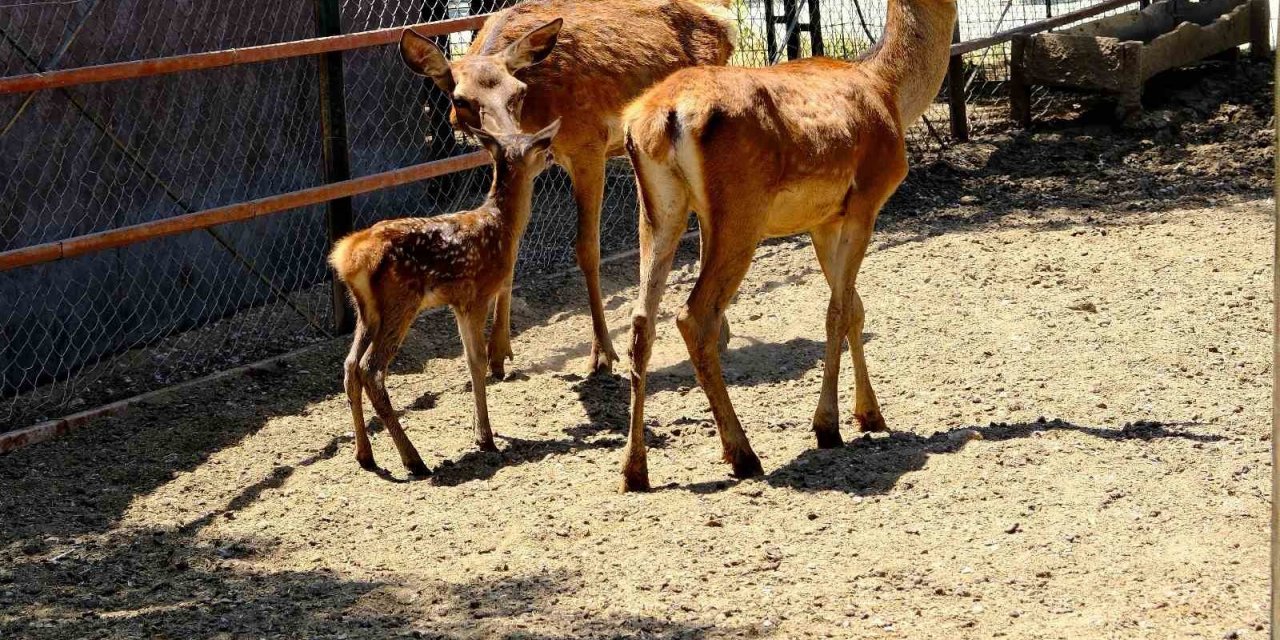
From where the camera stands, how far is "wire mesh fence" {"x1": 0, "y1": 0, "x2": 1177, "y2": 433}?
312 inches

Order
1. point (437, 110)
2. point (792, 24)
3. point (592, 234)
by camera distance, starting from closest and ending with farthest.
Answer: point (592, 234)
point (437, 110)
point (792, 24)

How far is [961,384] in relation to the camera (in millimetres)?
6883

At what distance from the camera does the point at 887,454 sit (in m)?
6.04

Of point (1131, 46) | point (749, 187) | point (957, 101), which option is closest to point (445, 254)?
point (749, 187)

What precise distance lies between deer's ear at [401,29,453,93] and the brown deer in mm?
698

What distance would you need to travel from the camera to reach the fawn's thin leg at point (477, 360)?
6.64 metres

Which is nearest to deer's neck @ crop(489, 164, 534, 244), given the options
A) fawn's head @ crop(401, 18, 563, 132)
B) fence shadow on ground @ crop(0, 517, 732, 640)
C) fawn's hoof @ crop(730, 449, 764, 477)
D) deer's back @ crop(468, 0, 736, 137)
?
fawn's head @ crop(401, 18, 563, 132)

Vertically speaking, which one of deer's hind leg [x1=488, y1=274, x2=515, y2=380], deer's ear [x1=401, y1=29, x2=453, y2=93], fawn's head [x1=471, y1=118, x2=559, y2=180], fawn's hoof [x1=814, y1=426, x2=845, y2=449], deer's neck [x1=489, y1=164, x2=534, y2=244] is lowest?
fawn's hoof [x1=814, y1=426, x2=845, y2=449]

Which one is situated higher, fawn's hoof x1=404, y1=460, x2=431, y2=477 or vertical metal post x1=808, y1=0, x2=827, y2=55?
vertical metal post x1=808, y1=0, x2=827, y2=55

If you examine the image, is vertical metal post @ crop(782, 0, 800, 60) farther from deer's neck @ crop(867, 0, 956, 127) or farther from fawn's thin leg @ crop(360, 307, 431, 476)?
fawn's thin leg @ crop(360, 307, 431, 476)

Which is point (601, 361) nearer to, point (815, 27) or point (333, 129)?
point (333, 129)

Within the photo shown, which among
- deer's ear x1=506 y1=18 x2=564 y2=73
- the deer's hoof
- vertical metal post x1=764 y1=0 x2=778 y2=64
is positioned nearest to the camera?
deer's ear x1=506 y1=18 x2=564 y2=73

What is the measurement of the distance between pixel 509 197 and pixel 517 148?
0.75ft

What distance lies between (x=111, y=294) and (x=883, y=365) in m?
4.35
